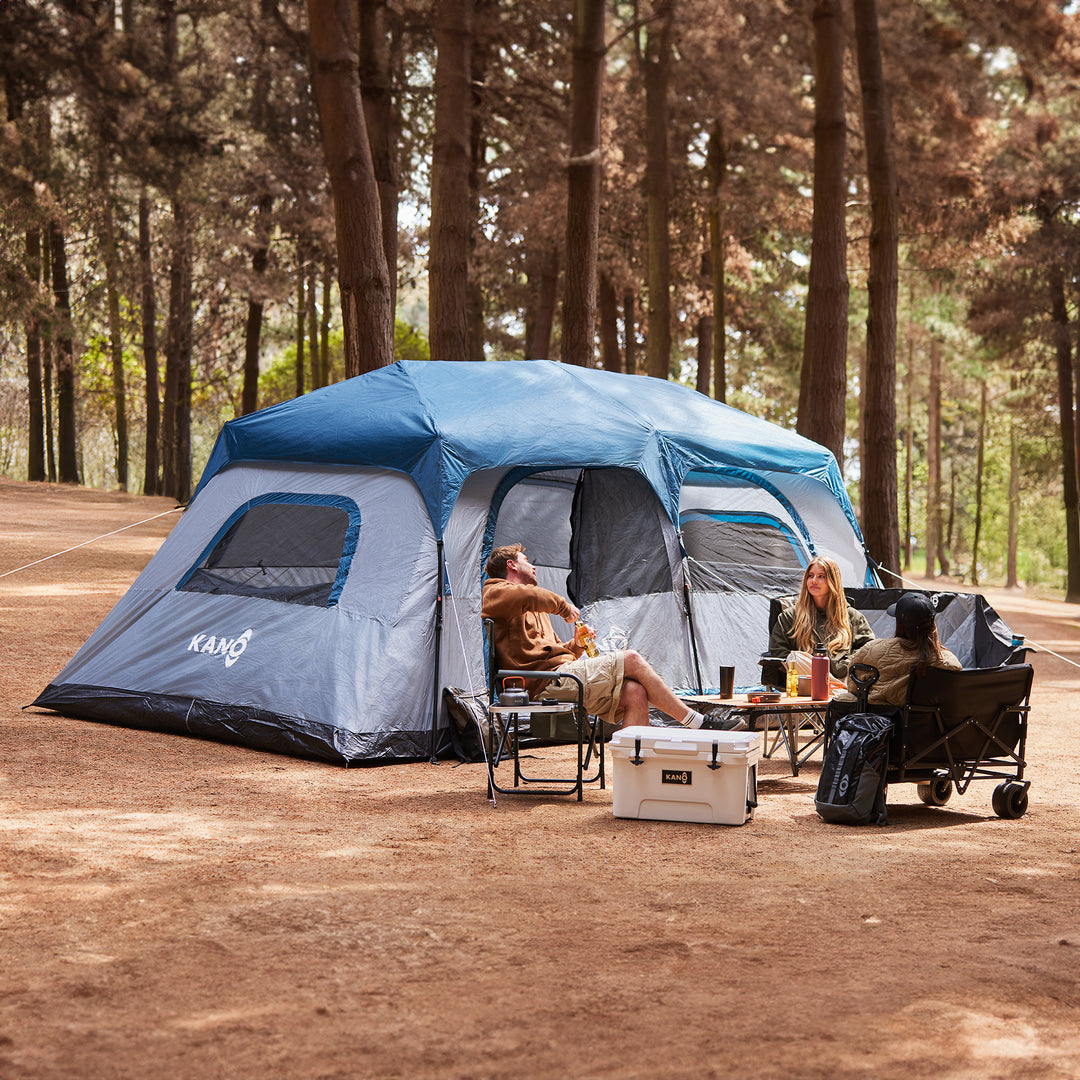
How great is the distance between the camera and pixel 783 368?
100 ft

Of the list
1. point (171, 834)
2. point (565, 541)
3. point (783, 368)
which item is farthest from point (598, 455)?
point (783, 368)

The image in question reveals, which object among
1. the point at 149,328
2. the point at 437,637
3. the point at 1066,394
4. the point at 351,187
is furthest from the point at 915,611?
the point at 149,328

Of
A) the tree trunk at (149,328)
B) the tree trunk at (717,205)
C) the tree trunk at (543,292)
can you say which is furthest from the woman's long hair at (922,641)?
the tree trunk at (149,328)

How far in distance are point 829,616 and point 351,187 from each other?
583cm

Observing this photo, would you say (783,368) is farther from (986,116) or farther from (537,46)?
(537,46)

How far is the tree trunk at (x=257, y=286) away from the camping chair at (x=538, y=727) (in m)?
15.4

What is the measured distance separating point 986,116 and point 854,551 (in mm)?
11137

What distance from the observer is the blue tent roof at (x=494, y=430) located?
317 inches

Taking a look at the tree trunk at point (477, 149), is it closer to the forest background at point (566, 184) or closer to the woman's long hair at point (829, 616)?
the forest background at point (566, 184)

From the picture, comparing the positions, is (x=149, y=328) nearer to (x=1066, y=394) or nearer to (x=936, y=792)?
(x=1066, y=394)

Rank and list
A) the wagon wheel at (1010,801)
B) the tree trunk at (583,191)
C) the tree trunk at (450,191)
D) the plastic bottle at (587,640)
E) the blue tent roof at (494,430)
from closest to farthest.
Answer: the wagon wheel at (1010,801) < the plastic bottle at (587,640) < the blue tent roof at (494,430) < the tree trunk at (450,191) < the tree trunk at (583,191)

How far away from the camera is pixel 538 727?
693cm

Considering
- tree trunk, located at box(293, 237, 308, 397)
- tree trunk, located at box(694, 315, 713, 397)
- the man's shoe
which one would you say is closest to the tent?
the man's shoe

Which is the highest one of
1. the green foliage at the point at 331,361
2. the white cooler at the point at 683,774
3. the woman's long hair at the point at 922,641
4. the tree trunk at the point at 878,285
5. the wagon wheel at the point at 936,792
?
the green foliage at the point at 331,361
